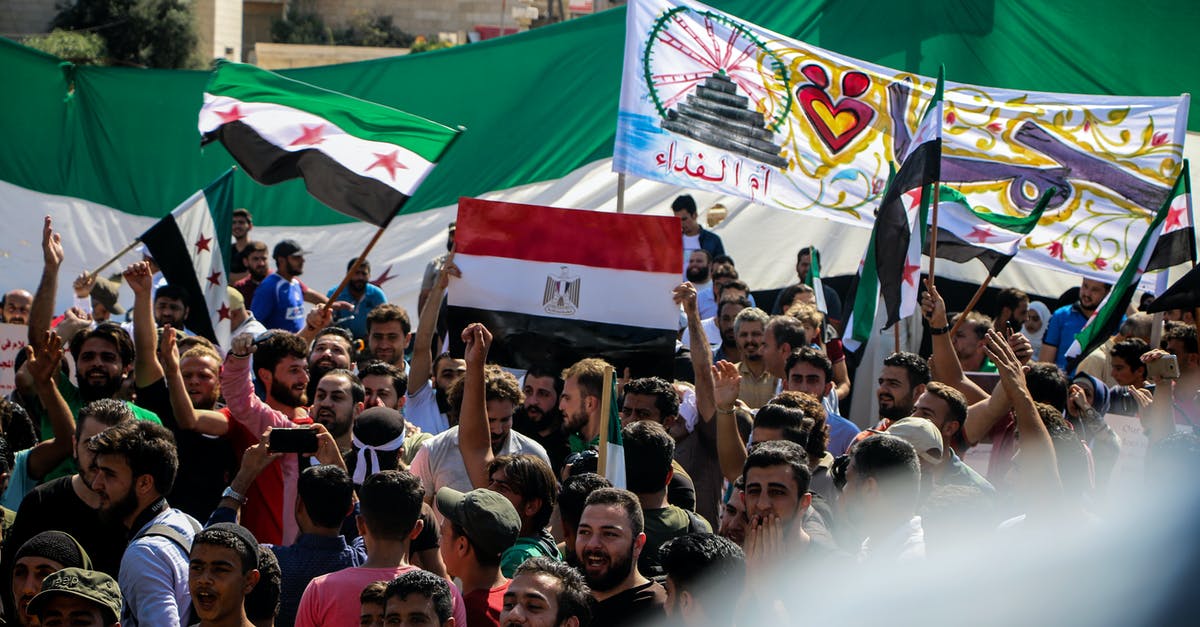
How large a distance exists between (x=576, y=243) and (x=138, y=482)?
9.08 ft

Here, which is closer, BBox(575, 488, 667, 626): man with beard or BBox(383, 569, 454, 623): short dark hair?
BBox(383, 569, 454, 623): short dark hair

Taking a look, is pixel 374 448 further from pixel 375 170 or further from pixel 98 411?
pixel 375 170

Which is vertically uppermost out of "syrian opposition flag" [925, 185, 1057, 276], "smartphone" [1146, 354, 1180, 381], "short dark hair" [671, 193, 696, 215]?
"syrian opposition flag" [925, 185, 1057, 276]

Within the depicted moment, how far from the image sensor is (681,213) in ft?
36.5

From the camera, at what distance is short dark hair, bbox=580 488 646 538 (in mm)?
4477

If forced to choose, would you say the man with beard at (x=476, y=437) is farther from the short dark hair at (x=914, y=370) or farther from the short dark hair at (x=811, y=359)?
the short dark hair at (x=914, y=370)

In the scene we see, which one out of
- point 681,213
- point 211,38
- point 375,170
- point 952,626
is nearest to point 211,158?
point 681,213

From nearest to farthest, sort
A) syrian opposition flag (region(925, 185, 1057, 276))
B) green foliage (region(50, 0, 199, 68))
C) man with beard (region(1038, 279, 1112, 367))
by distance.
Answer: syrian opposition flag (region(925, 185, 1057, 276)) < man with beard (region(1038, 279, 1112, 367)) < green foliage (region(50, 0, 199, 68))

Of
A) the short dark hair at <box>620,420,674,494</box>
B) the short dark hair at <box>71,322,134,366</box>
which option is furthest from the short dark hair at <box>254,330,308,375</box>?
the short dark hair at <box>620,420,674,494</box>

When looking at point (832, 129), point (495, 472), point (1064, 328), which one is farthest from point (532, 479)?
point (1064, 328)

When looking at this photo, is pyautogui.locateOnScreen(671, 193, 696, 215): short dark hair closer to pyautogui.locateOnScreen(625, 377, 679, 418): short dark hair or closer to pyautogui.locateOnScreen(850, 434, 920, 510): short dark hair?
pyautogui.locateOnScreen(625, 377, 679, 418): short dark hair

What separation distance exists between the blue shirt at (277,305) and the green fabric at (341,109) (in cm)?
199

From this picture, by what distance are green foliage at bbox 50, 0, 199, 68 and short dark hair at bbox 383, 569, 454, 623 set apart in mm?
46723

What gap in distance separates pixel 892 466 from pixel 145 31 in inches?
1864
